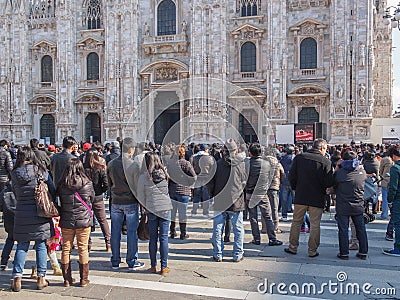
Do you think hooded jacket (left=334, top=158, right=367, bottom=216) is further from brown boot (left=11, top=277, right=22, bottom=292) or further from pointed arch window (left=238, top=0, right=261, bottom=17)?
pointed arch window (left=238, top=0, right=261, bottom=17)

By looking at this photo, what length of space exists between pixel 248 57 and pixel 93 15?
12.5 m

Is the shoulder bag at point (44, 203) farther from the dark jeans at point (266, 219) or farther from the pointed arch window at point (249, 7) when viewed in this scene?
the pointed arch window at point (249, 7)

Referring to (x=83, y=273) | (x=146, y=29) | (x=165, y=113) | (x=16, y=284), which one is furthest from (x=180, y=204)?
(x=146, y=29)

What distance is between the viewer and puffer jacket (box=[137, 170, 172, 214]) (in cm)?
692

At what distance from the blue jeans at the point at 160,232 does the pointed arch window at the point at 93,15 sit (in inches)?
1096

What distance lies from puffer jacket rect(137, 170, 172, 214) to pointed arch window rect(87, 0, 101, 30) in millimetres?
27624

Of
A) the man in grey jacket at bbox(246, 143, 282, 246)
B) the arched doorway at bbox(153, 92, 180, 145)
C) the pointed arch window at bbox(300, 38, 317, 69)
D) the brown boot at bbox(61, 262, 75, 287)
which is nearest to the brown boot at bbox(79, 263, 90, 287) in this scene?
the brown boot at bbox(61, 262, 75, 287)

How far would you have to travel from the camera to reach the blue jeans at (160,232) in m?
6.99

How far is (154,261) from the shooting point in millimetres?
7168

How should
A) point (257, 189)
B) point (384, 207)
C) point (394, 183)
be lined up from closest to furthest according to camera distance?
point (394, 183)
point (257, 189)
point (384, 207)

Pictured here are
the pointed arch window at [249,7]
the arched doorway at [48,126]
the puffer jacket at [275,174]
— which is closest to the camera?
the puffer jacket at [275,174]

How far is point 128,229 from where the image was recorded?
7301 mm

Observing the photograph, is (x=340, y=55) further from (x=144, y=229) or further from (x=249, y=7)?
Answer: (x=144, y=229)

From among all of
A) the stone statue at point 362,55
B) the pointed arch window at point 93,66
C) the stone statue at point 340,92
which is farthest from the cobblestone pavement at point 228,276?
the pointed arch window at point 93,66
